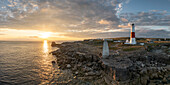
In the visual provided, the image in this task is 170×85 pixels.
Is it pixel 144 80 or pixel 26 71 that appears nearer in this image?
pixel 144 80

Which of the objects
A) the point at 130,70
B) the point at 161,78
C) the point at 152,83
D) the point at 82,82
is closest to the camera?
the point at 152,83

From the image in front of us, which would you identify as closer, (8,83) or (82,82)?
(82,82)

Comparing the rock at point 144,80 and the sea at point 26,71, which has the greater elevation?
the rock at point 144,80

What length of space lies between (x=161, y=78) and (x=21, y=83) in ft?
58.4

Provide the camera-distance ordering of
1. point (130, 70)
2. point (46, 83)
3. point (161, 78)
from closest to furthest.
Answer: point (161, 78)
point (130, 70)
point (46, 83)

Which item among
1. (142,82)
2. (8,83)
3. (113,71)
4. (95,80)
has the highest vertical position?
(113,71)

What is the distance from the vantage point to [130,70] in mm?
10156

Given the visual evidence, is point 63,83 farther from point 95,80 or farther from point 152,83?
point 152,83

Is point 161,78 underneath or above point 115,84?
above

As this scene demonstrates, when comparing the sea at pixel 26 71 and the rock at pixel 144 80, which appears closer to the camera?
the rock at pixel 144 80

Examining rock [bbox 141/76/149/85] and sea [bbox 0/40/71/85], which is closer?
rock [bbox 141/76/149/85]

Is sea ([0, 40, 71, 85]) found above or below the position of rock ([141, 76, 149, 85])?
below

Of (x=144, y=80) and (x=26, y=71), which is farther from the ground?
(x=144, y=80)

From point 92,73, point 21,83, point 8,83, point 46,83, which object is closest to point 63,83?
point 46,83
